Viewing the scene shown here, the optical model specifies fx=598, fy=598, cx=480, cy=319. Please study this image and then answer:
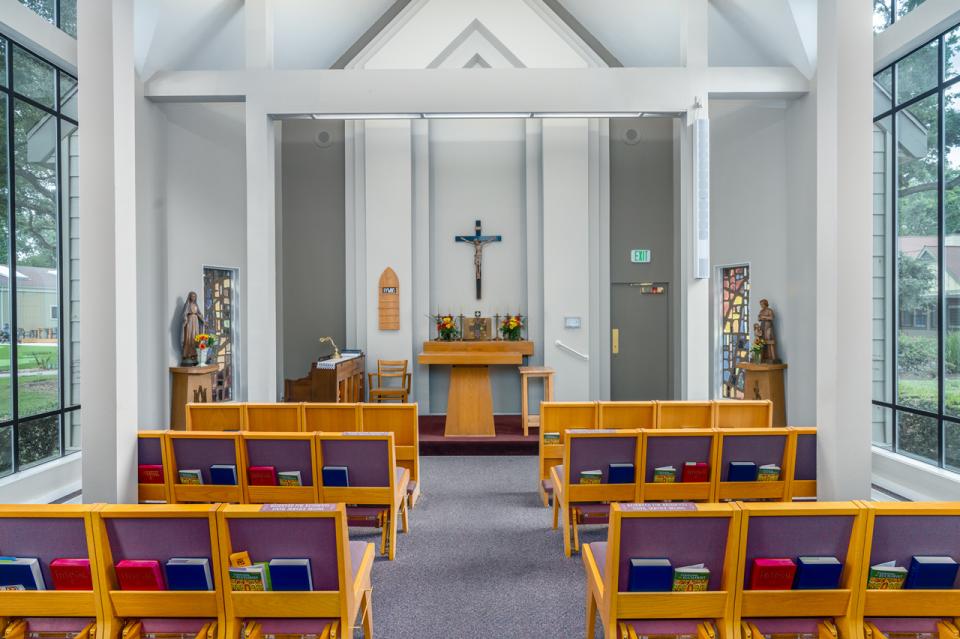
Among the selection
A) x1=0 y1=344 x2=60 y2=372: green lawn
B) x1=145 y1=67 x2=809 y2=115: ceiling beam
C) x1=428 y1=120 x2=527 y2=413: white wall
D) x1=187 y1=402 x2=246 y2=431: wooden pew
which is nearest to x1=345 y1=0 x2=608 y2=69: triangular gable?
x1=428 y1=120 x2=527 y2=413: white wall

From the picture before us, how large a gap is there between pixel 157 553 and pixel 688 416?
3222 mm

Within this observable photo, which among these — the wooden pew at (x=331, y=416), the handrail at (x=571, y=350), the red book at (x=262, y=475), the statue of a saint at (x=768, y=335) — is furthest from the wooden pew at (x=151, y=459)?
the statue of a saint at (x=768, y=335)

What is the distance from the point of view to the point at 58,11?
5379 mm

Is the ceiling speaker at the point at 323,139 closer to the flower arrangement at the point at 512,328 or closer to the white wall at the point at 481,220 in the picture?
the white wall at the point at 481,220

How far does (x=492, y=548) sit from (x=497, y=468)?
6.98ft

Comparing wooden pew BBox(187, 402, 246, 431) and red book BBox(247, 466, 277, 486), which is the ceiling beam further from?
red book BBox(247, 466, 277, 486)

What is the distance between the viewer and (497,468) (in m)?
5.73

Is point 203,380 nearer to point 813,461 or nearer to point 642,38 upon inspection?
point 813,461

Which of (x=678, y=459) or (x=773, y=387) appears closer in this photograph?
(x=678, y=459)

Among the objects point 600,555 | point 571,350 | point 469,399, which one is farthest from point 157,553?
point 571,350

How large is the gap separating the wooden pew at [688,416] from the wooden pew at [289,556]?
2.64 meters

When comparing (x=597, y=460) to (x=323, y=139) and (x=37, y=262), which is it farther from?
(x=323, y=139)

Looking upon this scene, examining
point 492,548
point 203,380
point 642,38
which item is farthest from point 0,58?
point 642,38

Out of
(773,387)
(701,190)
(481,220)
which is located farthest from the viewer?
(481,220)
